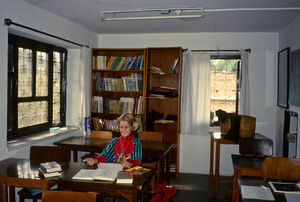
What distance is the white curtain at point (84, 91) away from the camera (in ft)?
16.2

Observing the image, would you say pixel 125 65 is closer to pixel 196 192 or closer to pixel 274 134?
pixel 196 192

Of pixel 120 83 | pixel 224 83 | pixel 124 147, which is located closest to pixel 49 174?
pixel 124 147

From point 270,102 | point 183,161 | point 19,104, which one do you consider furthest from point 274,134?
point 19,104

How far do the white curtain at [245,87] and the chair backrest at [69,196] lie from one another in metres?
3.84

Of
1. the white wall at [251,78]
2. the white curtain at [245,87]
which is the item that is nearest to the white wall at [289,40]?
the white wall at [251,78]

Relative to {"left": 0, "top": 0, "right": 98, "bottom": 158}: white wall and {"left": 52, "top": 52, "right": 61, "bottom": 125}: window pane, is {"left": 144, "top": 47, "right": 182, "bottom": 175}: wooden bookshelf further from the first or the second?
{"left": 52, "top": 52, "right": 61, "bottom": 125}: window pane

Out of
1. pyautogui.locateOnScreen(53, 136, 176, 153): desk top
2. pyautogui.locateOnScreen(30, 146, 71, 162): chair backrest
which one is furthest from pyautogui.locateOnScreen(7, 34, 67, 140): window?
pyautogui.locateOnScreen(30, 146, 71, 162): chair backrest

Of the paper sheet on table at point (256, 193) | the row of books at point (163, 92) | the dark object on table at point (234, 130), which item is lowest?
the paper sheet on table at point (256, 193)

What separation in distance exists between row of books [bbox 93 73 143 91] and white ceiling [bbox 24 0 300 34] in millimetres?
867

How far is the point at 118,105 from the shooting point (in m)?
5.42

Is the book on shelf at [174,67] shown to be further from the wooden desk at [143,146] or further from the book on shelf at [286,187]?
the book on shelf at [286,187]

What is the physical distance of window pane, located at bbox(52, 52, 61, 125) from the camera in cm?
475

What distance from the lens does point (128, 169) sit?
2691mm

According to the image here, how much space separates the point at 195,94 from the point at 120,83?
4.61 ft
